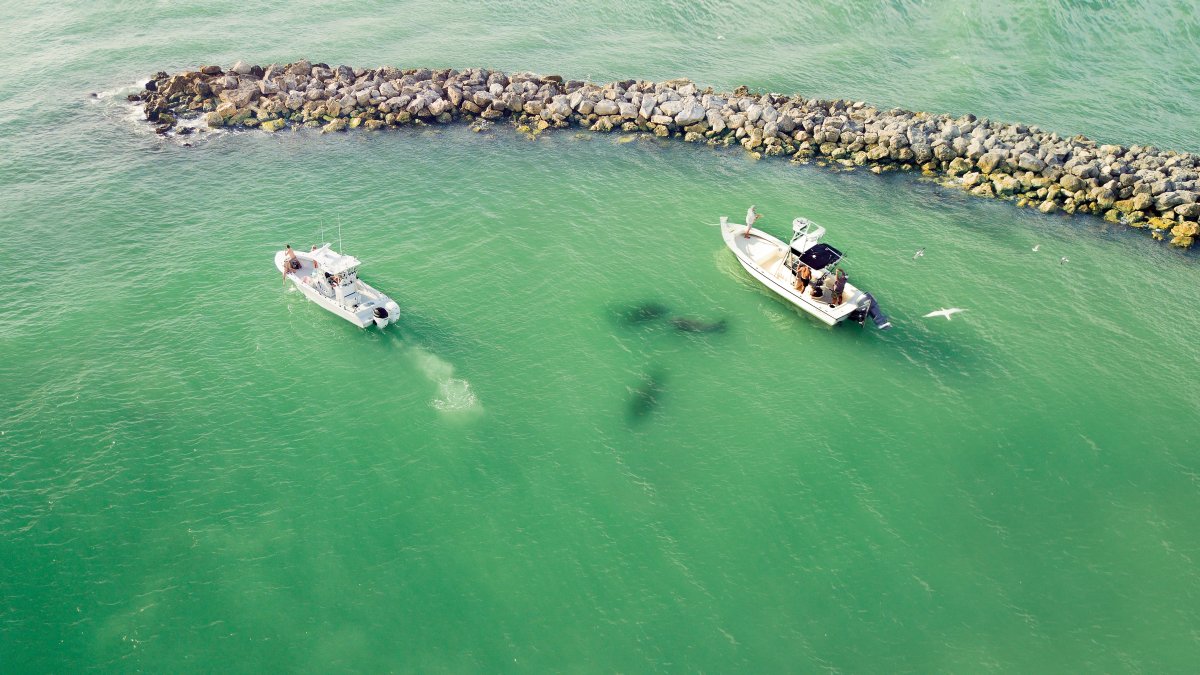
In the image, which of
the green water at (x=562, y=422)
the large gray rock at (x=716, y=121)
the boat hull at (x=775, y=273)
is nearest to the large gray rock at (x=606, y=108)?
the green water at (x=562, y=422)

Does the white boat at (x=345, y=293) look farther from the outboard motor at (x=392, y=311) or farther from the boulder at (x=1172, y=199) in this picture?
the boulder at (x=1172, y=199)

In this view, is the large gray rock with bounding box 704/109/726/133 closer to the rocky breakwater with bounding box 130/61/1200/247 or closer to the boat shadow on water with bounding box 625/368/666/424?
the rocky breakwater with bounding box 130/61/1200/247

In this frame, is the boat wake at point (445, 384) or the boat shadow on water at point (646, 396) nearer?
the boat shadow on water at point (646, 396)

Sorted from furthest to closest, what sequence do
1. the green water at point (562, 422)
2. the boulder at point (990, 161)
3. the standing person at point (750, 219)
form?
the boulder at point (990, 161)
the standing person at point (750, 219)
the green water at point (562, 422)

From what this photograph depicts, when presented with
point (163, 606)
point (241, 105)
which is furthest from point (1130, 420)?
point (241, 105)

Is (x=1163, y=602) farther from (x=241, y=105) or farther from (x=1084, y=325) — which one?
(x=241, y=105)

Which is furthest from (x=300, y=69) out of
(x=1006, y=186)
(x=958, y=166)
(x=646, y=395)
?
(x=1006, y=186)
